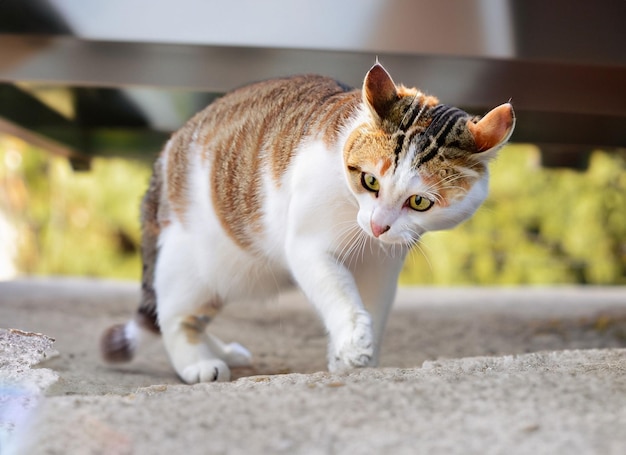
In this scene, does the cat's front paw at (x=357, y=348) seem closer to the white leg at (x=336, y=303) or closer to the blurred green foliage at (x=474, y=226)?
the white leg at (x=336, y=303)

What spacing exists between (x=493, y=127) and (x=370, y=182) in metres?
0.25

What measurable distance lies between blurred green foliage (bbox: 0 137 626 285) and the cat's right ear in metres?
3.98

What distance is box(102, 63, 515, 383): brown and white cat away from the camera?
4.50 ft

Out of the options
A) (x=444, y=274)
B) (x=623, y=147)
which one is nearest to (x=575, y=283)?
(x=444, y=274)

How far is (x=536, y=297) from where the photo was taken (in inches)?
142

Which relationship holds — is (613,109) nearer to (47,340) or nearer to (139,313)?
(139,313)

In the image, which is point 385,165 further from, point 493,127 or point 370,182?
point 493,127

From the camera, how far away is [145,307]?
1906 millimetres

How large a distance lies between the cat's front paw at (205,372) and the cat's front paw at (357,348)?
1.23ft

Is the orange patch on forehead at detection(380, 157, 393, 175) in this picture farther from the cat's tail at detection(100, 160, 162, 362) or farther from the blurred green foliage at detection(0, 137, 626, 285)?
the blurred green foliage at detection(0, 137, 626, 285)

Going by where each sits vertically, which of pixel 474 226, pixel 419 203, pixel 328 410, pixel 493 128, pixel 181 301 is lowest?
pixel 474 226

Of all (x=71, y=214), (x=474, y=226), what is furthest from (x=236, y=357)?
(x=71, y=214)

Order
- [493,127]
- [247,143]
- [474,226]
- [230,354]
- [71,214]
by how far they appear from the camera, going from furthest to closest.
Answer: [71,214] < [474,226] < [230,354] < [247,143] < [493,127]

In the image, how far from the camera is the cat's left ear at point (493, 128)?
1.31m
